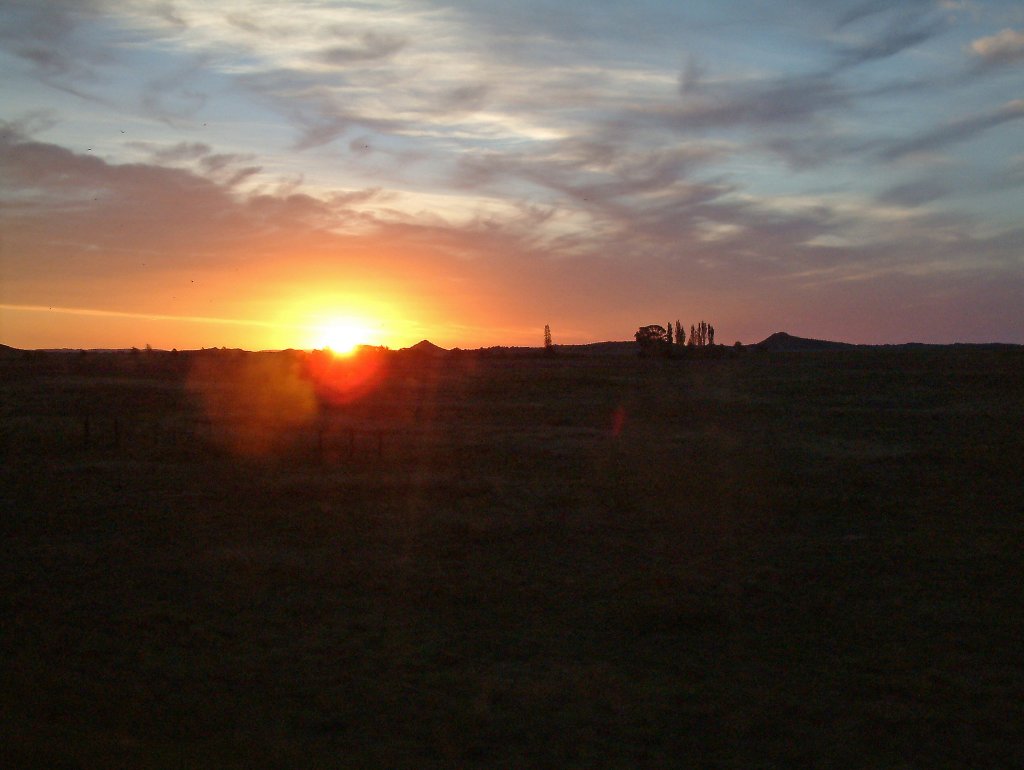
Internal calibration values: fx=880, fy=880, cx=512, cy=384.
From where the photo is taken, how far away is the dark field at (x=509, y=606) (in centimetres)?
621

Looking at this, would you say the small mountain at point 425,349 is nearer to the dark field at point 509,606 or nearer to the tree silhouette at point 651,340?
the tree silhouette at point 651,340

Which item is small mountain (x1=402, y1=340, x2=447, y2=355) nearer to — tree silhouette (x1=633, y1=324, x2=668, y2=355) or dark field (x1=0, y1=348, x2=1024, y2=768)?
tree silhouette (x1=633, y1=324, x2=668, y2=355)

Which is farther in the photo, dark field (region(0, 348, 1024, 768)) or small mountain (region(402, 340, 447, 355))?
small mountain (region(402, 340, 447, 355))

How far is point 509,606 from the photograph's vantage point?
31.9 feet

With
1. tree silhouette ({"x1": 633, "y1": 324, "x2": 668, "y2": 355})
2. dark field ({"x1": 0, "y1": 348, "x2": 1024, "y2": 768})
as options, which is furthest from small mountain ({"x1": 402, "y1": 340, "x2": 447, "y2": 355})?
dark field ({"x1": 0, "y1": 348, "x2": 1024, "y2": 768})

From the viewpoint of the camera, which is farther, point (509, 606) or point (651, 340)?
point (651, 340)

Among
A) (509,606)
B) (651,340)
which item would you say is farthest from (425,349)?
(509,606)

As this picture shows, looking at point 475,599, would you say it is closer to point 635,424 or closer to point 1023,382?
point 635,424

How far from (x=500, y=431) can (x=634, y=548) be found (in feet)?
55.4

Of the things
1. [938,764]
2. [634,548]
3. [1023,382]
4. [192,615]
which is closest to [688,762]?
[938,764]

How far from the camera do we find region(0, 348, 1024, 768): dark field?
6.21 m

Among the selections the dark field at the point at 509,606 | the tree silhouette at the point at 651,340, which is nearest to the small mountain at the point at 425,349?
the tree silhouette at the point at 651,340

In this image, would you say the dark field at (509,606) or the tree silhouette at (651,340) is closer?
the dark field at (509,606)

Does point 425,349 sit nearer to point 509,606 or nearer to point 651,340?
point 651,340
